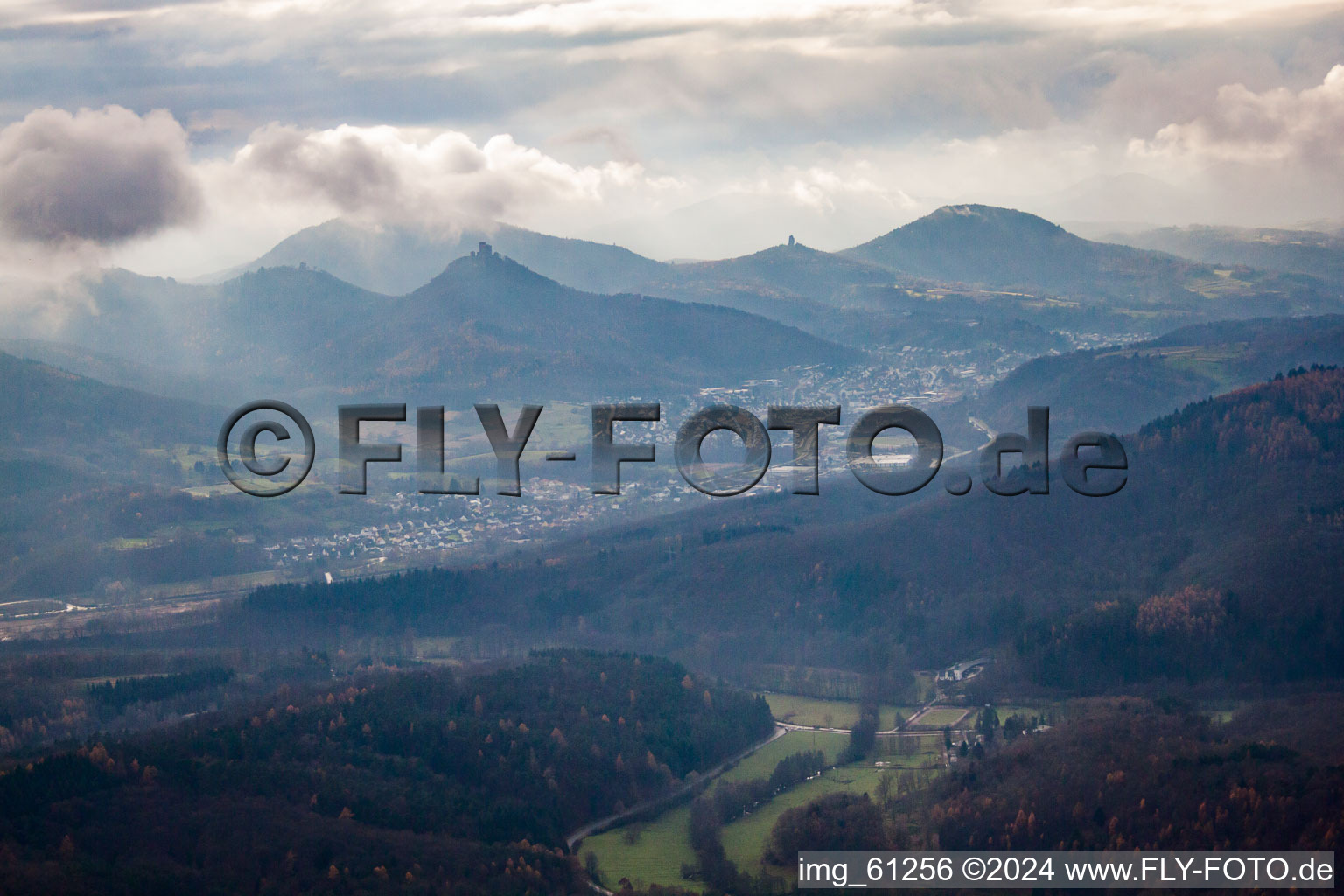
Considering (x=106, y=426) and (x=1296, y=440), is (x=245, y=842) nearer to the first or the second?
(x=1296, y=440)

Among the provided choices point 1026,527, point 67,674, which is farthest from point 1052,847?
point 67,674

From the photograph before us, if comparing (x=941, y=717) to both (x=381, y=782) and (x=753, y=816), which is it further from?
(x=381, y=782)

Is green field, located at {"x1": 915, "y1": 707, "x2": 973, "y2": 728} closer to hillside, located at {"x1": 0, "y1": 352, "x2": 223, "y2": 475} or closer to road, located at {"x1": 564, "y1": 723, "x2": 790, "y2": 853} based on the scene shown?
road, located at {"x1": 564, "y1": 723, "x2": 790, "y2": 853}

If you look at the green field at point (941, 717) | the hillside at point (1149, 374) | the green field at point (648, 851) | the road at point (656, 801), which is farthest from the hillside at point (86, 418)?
the green field at point (648, 851)

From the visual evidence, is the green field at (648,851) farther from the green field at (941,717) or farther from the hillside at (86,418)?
the hillside at (86,418)

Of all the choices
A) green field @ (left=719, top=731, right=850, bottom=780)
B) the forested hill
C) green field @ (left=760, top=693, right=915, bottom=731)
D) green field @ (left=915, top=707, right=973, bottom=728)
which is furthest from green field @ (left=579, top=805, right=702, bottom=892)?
green field @ (left=915, top=707, right=973, bottom=728)

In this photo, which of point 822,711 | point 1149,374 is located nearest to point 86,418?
point 822,711
